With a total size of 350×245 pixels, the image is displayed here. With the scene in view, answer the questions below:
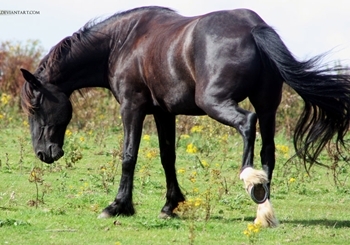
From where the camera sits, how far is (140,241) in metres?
7.30

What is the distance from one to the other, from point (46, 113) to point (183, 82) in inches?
70.5

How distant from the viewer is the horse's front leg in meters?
8.79

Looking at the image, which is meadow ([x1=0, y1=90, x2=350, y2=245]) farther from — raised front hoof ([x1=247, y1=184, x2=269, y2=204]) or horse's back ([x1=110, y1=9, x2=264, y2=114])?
horse's back ([x1=110, y1=9, x2=264, y2=114])

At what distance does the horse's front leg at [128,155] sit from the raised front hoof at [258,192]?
1.84 metres

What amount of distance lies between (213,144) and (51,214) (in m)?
5.16

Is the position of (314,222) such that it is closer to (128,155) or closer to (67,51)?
(128,155)

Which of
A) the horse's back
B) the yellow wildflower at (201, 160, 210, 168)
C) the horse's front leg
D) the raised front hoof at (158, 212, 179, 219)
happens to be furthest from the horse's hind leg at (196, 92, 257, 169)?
the yellow wildflower at (201, 160, 210, 168)

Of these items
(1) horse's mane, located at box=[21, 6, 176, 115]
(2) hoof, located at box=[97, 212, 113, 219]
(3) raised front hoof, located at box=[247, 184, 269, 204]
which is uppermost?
(1) horse's mane, located at box=[21, 6, 176, 115]

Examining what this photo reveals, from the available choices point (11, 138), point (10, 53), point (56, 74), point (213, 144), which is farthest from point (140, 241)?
point (10, 53)

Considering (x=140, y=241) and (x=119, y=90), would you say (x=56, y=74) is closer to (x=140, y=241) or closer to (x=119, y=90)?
(x=119, y=90)

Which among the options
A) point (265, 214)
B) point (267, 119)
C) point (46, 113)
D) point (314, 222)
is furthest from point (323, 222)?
point (46, 113)

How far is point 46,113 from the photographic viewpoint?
9.43 metres

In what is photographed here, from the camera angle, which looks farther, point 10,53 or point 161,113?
point 10,53

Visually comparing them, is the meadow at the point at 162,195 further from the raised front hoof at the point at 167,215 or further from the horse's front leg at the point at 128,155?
the horse's front leg at the point at 128,155
